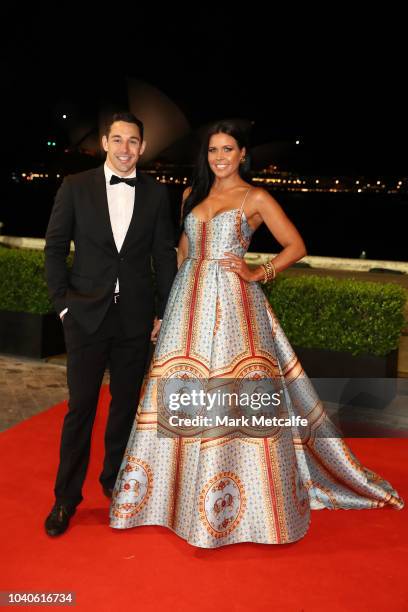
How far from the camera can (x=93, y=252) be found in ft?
10.8

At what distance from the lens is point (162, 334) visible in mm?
3387

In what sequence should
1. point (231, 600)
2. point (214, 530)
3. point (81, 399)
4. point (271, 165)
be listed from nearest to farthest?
1. point (231, 600)
2. point (214, 530)
3. point (81, 399)
4. point (271, 165)

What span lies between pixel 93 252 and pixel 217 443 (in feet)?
3.56

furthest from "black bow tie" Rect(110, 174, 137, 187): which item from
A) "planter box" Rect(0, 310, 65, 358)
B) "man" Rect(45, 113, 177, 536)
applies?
"planter box" Rect(0, 310, 65, 358)

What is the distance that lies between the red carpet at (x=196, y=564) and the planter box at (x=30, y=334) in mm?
3109

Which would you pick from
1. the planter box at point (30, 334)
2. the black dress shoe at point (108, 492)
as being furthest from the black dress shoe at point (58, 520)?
the planter box at point (30, 334)

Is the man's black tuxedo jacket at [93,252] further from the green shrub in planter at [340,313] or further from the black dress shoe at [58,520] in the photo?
the green shrub in planter at [340,313]

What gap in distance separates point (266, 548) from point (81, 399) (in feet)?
3.69

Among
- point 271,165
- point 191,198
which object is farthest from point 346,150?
point 191,198

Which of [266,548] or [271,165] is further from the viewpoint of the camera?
[271,165]

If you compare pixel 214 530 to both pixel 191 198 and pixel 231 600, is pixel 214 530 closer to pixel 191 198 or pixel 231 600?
pixel 231 600

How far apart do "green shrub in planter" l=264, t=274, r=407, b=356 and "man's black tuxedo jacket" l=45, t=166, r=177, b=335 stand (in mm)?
2740

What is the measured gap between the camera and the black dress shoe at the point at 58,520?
3217 millimetres

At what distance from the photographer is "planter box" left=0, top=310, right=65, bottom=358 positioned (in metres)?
6.78
